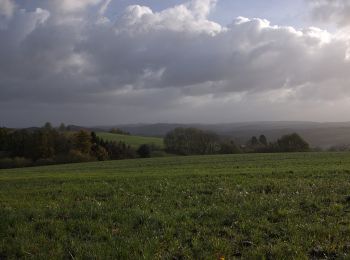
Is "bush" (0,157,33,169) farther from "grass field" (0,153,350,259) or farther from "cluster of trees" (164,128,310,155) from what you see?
"grass field" (0,153,350,259)

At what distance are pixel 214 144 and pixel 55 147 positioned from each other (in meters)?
38.8

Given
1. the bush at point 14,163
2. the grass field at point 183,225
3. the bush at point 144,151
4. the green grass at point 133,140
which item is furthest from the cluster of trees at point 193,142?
the grass field at point 183,225

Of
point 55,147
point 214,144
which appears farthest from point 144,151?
point 55,147

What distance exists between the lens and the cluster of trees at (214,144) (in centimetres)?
9500

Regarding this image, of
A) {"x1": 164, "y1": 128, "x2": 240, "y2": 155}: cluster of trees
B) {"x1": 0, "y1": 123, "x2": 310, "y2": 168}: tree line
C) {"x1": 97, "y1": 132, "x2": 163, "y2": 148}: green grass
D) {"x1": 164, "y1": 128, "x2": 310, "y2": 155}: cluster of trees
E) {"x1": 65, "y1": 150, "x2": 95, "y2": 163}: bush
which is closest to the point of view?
{"x1": 65, "y1": 150, "x2": 95, "y2": 163}: bush

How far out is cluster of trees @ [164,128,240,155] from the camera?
10456cm

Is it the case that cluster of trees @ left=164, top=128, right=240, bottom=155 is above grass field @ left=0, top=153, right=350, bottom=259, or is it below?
below

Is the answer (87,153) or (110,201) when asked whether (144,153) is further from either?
(110,201)

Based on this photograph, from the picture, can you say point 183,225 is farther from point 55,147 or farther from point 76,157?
point 55,147

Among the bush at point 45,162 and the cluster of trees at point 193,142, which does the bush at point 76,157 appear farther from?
the cluster of trees at point 193,142

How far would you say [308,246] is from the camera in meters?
7.36

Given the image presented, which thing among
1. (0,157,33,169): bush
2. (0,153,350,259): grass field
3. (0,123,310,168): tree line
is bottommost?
(0,157,33,169): bush

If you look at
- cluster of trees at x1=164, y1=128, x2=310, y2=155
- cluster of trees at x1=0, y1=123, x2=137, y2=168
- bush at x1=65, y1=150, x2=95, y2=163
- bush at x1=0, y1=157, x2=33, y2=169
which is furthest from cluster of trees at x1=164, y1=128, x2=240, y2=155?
bush at x1=0, y1=157, x2=33, y2=169

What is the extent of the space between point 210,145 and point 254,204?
96018mm
